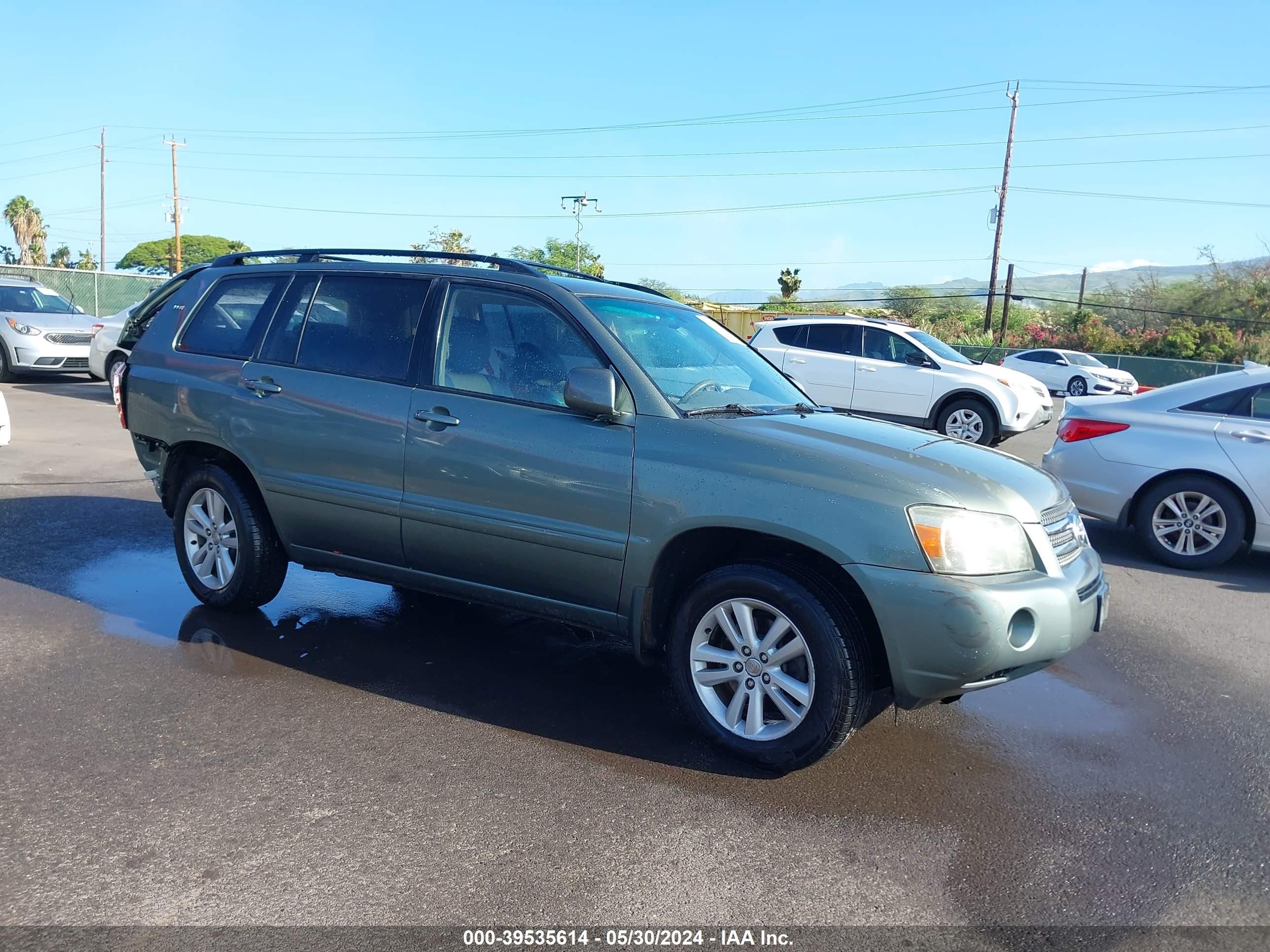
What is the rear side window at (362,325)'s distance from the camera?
4824 mm

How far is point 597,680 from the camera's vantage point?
476cm

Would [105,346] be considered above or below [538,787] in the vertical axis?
above

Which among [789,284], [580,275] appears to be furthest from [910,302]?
[580,275]

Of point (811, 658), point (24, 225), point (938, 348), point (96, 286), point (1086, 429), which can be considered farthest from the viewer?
point (24, 225)

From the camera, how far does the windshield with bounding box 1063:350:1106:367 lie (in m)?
32.3

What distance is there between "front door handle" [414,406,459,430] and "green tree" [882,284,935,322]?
59.0 meters

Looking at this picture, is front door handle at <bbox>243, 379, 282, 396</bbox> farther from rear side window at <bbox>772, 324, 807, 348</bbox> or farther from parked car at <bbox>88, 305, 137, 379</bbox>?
parked car at <bbox>88, 305, 137, 379</bbox>

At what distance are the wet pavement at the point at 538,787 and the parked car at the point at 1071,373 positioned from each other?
27.4 metres

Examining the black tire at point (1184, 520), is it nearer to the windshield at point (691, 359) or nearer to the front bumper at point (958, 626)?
the windshield at point (691, 359)

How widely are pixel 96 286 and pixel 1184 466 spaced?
2801 centimetres

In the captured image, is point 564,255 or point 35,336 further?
point 564,255

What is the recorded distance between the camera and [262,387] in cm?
511

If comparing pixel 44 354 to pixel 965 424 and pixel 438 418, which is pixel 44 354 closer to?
pixel 965 424

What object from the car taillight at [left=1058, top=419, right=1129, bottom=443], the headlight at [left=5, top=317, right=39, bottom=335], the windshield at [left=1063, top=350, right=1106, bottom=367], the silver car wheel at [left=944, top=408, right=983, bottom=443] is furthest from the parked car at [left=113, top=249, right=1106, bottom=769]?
the windshield at [left=1063, top=350, right=1106, bottom=367]
